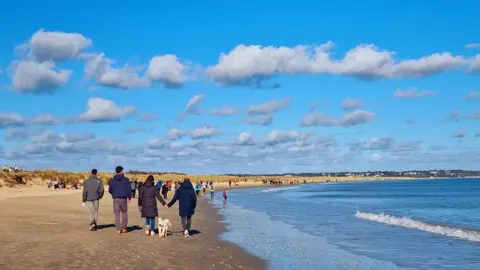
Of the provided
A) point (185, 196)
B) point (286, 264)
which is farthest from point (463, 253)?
point (185, 196)

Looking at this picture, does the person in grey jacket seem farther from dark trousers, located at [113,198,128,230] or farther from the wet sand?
the wet sand

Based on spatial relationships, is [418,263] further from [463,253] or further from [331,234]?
[331,234]

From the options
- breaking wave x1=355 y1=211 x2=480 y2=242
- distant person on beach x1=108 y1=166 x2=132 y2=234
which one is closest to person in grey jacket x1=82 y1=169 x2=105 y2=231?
distant person on beach x1=108 y1=166 x2=132 y2=234

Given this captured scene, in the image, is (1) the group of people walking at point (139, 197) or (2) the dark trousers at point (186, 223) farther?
(2) the dark trousers at point (186, 223)

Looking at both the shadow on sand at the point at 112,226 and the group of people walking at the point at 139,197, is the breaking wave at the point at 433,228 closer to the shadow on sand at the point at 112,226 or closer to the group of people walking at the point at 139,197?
the group of people walking at the point at 139,197

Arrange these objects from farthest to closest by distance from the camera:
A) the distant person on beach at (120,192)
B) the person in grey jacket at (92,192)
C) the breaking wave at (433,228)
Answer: the breaking wave at (433,228), the person in grey jacket at (92,192), the distant person on beach at (120,192)

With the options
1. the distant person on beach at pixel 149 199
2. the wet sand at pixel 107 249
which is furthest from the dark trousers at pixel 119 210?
the distant person on beach at pixel 149 199

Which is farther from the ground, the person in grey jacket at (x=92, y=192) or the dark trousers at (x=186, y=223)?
the person in grey jacket at (x=92, y=192)

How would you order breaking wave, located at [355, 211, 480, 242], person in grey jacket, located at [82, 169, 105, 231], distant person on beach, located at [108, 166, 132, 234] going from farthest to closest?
breaking wave, located at [355, 211, 480, 242]
person in grey jacket, located at [82, 169, 105, 231]
distant person on beach, located at [108, 166, 132, 234]

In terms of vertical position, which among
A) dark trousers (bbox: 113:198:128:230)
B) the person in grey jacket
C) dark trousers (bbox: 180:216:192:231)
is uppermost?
the person in grey jacket

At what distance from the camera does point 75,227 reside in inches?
715

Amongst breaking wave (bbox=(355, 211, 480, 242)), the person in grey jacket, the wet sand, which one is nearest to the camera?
the wet sand

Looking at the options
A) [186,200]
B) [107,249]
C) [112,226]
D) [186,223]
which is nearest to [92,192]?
[112,226]

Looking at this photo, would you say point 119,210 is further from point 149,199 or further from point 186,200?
point 186,200
